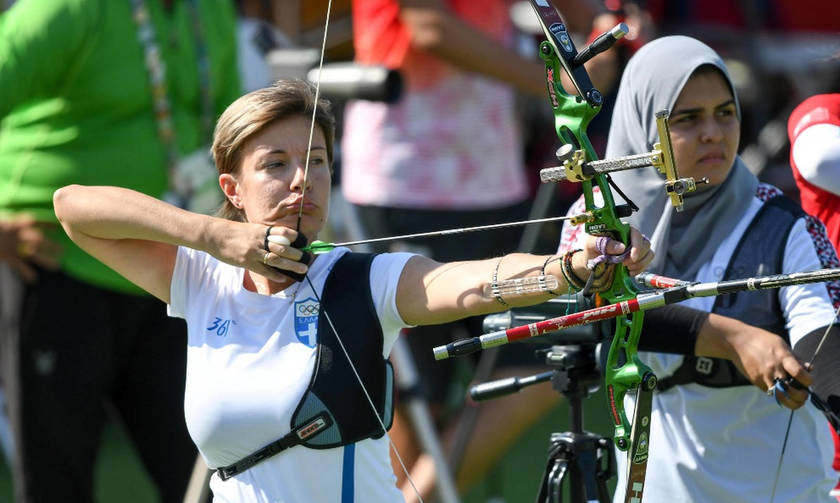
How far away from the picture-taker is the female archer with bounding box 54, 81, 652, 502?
8.59 ft

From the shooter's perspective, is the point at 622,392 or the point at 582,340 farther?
the point at 582,340

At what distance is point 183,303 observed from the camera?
9.43ft

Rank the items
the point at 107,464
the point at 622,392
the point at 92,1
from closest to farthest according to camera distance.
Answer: the point at 622,392 → the point at 92,1 → the point at 107,464

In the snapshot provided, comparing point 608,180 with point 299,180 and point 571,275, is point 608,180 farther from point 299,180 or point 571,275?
point 299,180

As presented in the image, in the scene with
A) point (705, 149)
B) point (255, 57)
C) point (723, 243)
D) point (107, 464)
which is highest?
point (255, 57)

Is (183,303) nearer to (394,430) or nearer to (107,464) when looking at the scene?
(394,430)

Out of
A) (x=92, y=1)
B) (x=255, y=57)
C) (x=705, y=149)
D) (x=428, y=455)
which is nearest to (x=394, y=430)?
(x=428, y=455)

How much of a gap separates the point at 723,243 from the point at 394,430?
175cm

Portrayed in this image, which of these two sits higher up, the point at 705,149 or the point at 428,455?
the point at 705,149

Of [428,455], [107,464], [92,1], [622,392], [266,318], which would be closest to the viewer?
[622,392]

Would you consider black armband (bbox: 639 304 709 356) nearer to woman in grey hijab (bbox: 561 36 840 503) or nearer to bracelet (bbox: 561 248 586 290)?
woman in grey hijab (bbox: 561 36 840 503)

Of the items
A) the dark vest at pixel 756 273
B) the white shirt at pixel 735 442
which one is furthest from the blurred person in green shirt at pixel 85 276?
the dark vest at pixel 756 273

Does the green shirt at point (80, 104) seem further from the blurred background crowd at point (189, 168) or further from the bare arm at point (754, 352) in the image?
the bare arm at point (754, 352)

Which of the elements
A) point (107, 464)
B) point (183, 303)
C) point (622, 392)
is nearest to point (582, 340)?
point (622, 392)
